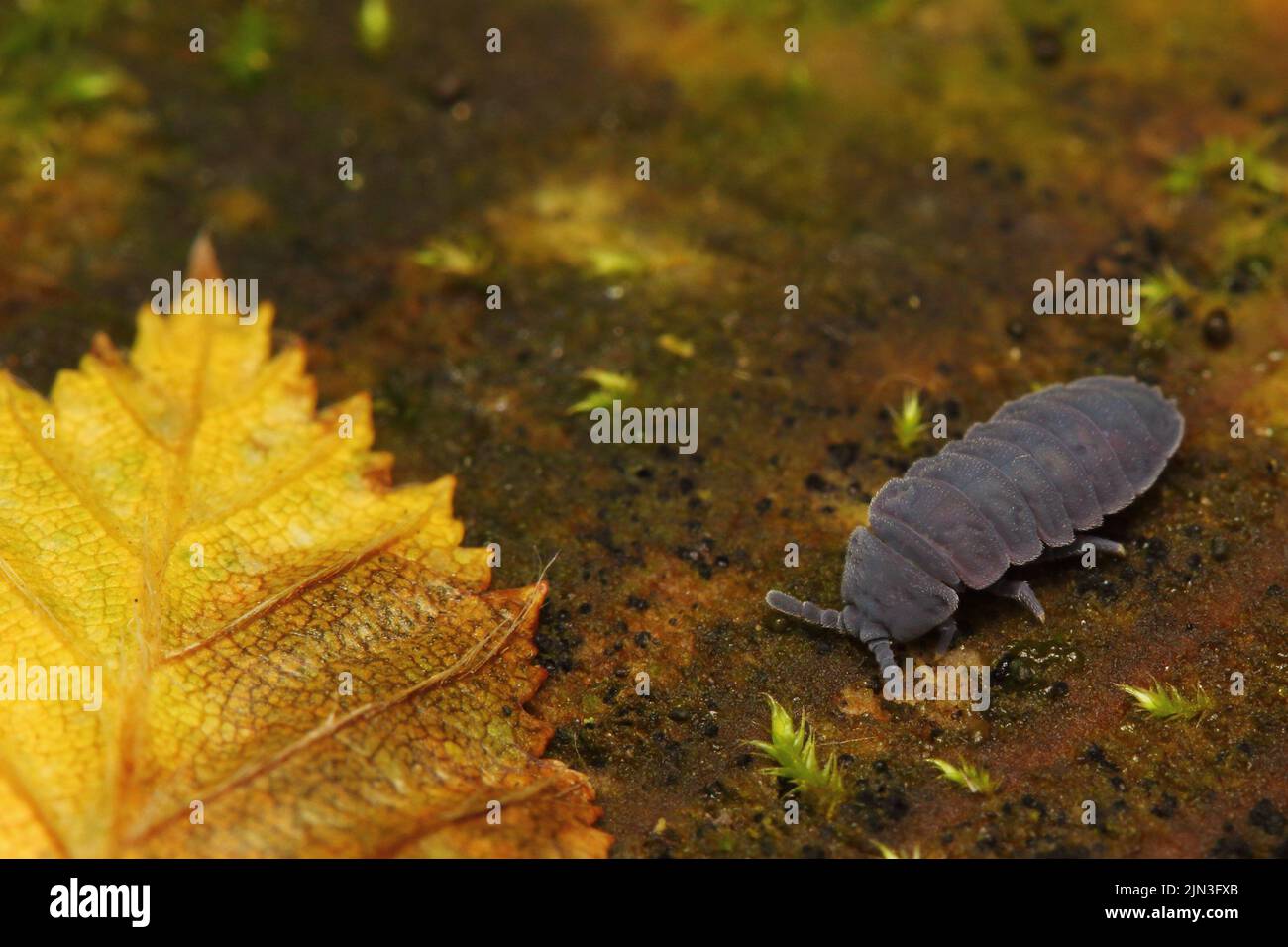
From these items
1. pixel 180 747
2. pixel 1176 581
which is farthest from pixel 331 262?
pixel 1176 581

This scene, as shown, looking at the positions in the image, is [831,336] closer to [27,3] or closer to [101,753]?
[101,753]

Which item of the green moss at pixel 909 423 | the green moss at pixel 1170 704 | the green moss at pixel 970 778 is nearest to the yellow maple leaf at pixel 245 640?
the green moss at pixel 970 778

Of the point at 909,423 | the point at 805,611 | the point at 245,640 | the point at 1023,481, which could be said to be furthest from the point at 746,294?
the point at 245,640

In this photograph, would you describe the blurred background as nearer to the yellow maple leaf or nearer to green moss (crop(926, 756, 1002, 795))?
green moss (crop(926, 756, 1002, 795))

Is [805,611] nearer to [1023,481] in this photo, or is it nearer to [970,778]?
[970,778]

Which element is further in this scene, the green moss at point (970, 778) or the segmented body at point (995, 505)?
the segmented body at point (995, 505)

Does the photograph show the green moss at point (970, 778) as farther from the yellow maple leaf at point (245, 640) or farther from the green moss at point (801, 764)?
the yellow maple leaf at point (245, 640)

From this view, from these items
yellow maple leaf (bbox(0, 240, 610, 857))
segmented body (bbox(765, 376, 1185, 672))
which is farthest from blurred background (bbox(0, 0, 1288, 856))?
yellow maple leaf (bbox(0, 240, 610, 857))
